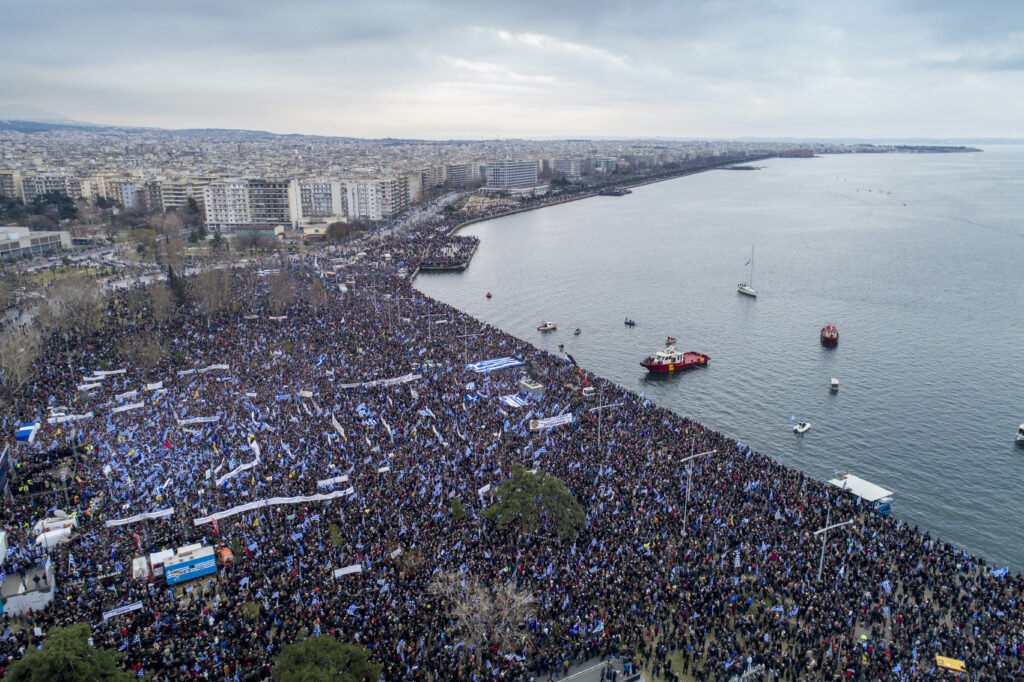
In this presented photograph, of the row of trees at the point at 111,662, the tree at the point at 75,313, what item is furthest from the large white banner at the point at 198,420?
the tree at the point at 75,313

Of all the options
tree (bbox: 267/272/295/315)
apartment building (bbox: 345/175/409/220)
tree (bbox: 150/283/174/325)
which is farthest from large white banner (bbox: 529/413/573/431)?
apartment building (bbox: 345/175/409/220)

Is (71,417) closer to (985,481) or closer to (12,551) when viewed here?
(12,551)

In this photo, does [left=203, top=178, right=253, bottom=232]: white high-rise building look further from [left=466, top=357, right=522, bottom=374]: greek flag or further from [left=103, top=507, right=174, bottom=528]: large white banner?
[left=103, top=507, right=174, bottom=528]: large white banner

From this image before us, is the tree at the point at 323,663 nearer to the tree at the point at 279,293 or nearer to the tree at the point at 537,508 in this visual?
the tree at the point at 537,508

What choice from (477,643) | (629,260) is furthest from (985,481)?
(629,260)

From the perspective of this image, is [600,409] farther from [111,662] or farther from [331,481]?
[111,662]

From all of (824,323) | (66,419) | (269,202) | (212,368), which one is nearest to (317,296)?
(212,368)
